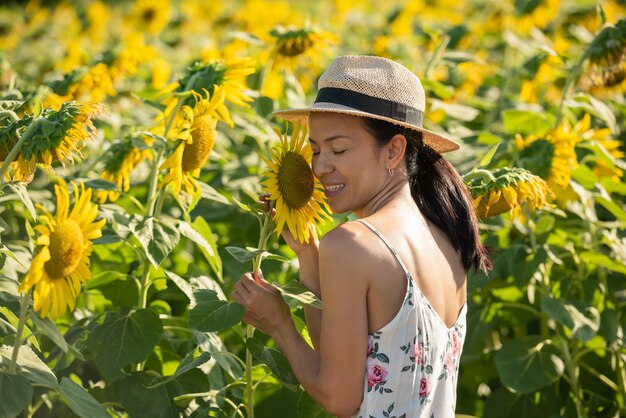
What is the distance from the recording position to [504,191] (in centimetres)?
266

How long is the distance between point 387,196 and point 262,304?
37cm

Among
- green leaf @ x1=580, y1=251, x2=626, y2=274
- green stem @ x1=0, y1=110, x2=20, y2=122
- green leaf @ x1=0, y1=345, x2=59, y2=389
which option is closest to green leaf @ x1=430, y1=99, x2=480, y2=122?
green leaf @ x1=580, y1=251, x2=626, y2=274

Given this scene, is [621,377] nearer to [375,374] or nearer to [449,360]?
[449,360]

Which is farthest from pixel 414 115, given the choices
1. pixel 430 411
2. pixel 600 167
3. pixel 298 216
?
pixel 600 167

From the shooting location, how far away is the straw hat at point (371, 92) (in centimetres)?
240

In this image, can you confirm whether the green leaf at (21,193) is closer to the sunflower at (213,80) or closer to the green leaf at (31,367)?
the green leaf at (31,367)

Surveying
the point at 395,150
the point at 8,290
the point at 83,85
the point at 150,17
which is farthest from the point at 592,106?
the point at 150,17

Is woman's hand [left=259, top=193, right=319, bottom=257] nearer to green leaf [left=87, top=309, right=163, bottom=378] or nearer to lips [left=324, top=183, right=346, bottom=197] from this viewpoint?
lips [left=324, top=183, right=346, bottom=197]

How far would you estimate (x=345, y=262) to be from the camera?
2.19m

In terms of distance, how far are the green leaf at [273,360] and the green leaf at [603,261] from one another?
1.32m

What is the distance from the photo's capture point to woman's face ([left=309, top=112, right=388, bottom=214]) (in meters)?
2.39

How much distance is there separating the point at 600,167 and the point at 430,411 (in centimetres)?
171

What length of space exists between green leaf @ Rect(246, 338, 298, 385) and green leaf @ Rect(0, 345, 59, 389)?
44cm

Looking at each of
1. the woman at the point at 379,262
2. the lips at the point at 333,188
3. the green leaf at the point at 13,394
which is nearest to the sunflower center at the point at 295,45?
the woman at the point at 379,262
